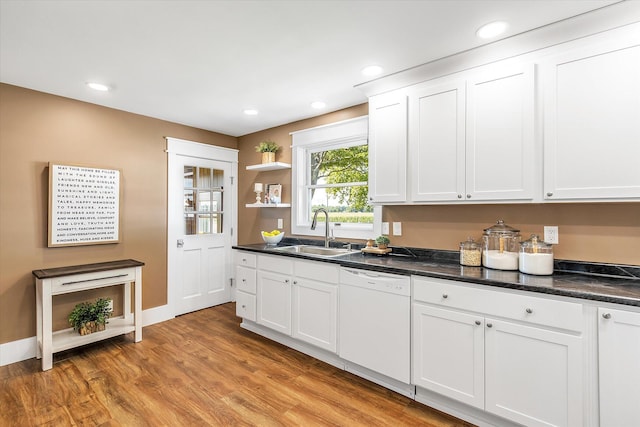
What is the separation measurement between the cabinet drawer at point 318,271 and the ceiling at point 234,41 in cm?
159

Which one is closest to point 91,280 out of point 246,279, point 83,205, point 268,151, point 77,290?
point 77,290

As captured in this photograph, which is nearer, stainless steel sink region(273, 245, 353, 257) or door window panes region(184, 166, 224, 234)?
stainless steel sink region(273, 245, 353, 257)

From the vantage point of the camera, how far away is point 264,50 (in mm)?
2180

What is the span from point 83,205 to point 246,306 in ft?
6.34

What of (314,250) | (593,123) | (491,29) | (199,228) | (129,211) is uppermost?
(491,29)

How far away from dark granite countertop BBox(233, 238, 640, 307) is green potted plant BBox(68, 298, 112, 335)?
7.34ft

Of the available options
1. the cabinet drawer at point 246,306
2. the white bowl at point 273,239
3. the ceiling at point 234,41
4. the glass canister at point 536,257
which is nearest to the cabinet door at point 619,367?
the glass canister at point 536,257

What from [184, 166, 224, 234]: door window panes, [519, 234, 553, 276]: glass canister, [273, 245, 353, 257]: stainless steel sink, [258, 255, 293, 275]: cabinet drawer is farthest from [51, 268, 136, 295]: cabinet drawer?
[519, 234, 553, 276]: glass canister

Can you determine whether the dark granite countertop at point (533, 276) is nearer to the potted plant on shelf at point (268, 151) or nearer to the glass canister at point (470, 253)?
the glass canister at point (470, 253)

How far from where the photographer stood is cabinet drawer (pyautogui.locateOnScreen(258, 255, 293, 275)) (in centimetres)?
297

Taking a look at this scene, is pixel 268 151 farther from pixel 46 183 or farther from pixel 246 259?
pixel 46 183

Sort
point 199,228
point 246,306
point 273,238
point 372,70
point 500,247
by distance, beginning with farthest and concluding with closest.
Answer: point 199,228 < point 273,238 < point 246,306 < point 372,70 < point 500,247

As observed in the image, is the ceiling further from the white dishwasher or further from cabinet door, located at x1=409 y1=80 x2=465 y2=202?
the white dishwasher

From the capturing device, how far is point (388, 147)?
103 inches
